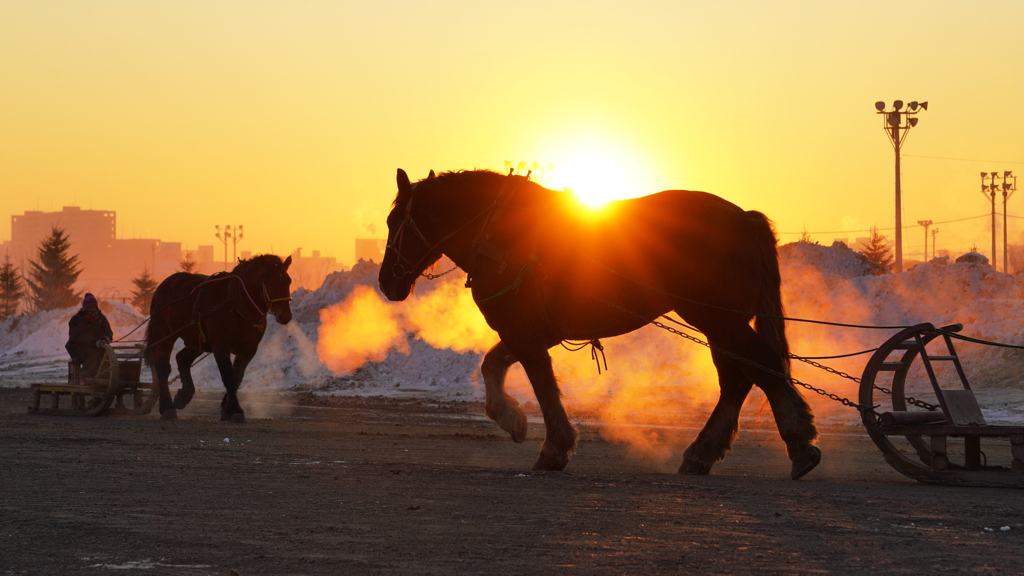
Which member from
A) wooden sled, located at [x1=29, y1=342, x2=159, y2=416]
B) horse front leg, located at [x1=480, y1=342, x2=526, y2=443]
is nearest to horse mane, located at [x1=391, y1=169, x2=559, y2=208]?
horse front leg, located at [x1=480, y1=342, x2=526, y2=443]

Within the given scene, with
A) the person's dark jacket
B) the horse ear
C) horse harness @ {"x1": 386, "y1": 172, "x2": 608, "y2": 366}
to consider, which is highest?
the horse ear

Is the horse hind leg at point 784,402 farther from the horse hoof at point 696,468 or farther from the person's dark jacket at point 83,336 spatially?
the person's dark jacket at point 83,336

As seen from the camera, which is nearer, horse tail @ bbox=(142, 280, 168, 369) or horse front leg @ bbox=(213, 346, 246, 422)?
horse front leg @ bbox=(213, 346, 246, 422)

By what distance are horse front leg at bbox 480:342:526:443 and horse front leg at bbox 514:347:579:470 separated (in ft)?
2.80

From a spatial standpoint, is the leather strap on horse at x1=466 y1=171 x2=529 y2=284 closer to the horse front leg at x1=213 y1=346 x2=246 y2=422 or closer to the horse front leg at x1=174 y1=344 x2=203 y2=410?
the horse front leg at x1=213 y1=346 x2=246 y2=422

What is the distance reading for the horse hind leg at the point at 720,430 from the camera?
28.3 ft

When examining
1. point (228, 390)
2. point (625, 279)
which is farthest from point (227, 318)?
point (625, 279)

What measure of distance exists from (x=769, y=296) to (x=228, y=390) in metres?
10.5

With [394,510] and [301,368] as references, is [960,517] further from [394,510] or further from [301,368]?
[301,368]

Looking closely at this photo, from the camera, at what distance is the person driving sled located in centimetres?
1753

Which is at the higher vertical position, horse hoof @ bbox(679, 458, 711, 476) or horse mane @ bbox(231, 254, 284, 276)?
horse mane @ bbox(231, 254, 284, 276)

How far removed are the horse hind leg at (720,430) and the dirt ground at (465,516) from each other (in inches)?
14.9

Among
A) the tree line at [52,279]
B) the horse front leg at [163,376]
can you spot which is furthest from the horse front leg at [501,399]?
the tree line at [52,279]

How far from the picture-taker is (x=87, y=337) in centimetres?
1775
